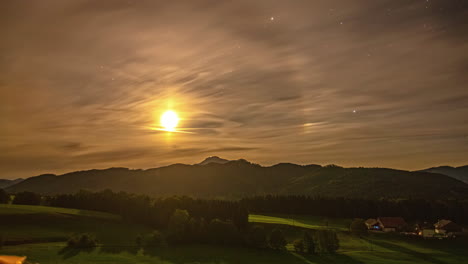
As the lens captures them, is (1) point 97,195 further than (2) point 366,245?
Yes

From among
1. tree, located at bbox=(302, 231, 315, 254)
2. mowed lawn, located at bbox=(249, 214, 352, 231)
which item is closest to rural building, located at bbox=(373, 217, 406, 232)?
mowed lawn, located at bbox=(249, 214, 352, 231)

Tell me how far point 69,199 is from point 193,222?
59943 mm

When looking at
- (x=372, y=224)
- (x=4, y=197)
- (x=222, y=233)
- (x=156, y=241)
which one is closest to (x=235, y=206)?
(x=222, y=233)

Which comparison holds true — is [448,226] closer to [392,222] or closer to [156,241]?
[392,222]

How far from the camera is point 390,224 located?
144 meters

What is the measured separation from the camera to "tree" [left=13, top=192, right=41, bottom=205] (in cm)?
12612

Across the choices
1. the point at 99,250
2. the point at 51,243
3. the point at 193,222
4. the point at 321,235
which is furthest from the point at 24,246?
the point at 321,235

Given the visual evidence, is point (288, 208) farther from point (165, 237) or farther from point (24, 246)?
point (24, 246)

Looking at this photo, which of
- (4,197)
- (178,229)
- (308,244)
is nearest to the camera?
(308,244)

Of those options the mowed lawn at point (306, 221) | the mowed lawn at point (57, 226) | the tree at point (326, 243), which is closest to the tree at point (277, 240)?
the tree at point (326, 243)

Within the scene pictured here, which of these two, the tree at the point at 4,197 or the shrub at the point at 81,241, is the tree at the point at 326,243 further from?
the tree at the point at 4,197

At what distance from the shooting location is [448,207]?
522 ft

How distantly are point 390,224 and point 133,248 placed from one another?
101707 mm

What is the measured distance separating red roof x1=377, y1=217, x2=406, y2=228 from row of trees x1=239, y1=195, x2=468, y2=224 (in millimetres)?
12447
